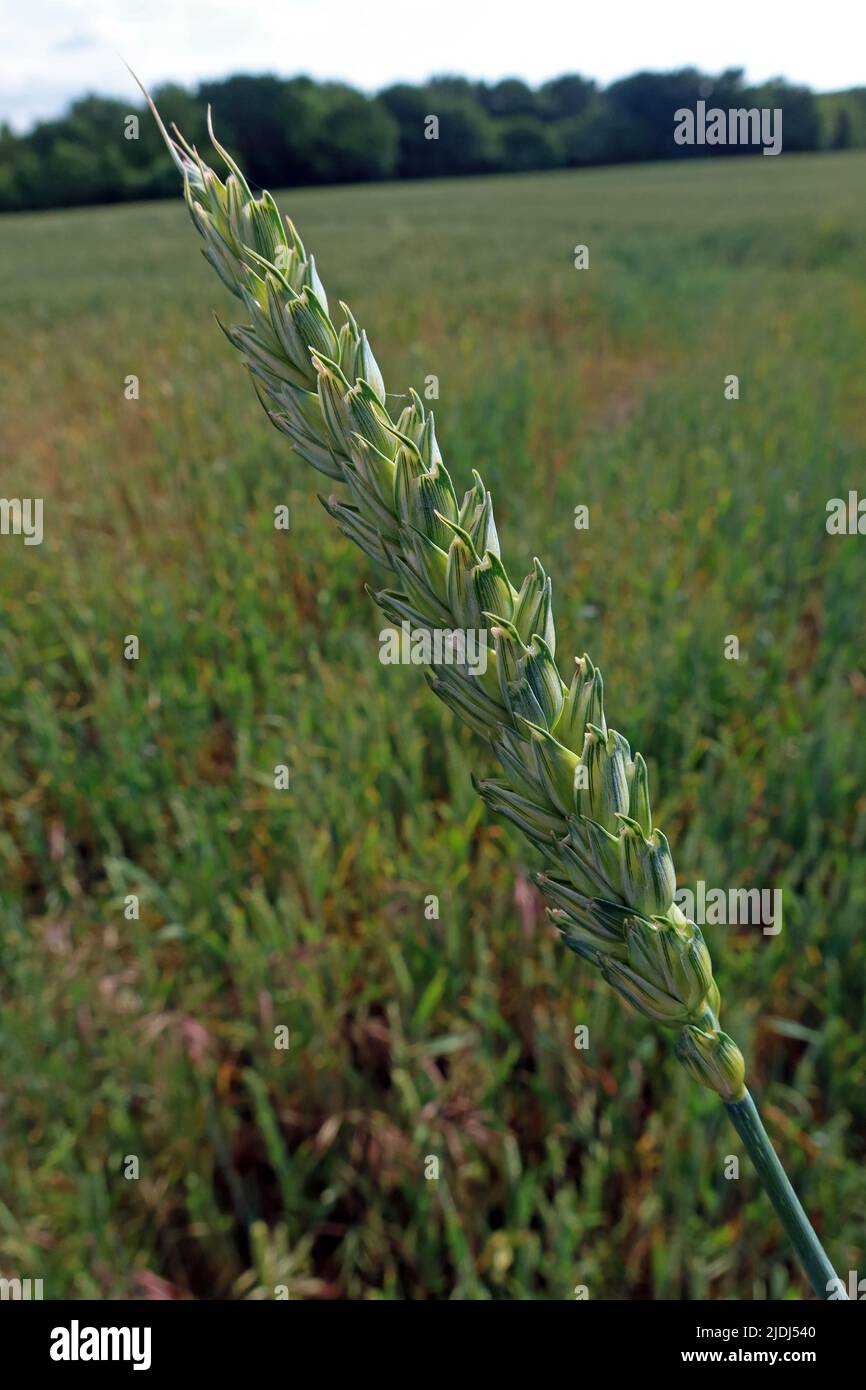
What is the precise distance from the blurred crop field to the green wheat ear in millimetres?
1088

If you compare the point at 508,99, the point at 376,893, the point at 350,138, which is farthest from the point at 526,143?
the point at 376,893

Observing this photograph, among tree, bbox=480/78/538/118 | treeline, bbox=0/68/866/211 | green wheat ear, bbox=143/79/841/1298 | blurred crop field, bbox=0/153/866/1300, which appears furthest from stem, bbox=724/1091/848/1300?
tree, bbox=480/78/538/118

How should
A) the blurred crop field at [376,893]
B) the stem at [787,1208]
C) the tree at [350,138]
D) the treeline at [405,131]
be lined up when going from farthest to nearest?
the tree at [350,138] < the treeline at [405,131] < the blurred crop field at [376,893] < the stem at [787,1208]

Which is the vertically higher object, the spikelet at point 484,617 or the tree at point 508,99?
the tree at point 508,99

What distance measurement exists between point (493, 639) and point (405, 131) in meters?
42.5

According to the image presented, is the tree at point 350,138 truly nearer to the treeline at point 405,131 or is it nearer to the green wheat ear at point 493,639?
the treeline at point 405,131

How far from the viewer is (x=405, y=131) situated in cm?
3709

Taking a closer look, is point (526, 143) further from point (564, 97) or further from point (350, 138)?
point (350, 138)

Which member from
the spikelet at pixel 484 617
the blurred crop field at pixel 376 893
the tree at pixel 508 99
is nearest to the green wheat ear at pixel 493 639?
the spikelet at pixel 484 617

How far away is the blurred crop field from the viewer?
54.5 inches

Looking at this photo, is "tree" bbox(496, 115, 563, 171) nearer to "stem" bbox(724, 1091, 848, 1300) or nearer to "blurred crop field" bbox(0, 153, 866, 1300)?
"blurred crop field" bbox(0, 153, 866, 1300)

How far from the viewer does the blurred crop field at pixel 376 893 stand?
138 cm

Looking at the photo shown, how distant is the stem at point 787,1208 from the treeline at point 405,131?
31.3 metres
